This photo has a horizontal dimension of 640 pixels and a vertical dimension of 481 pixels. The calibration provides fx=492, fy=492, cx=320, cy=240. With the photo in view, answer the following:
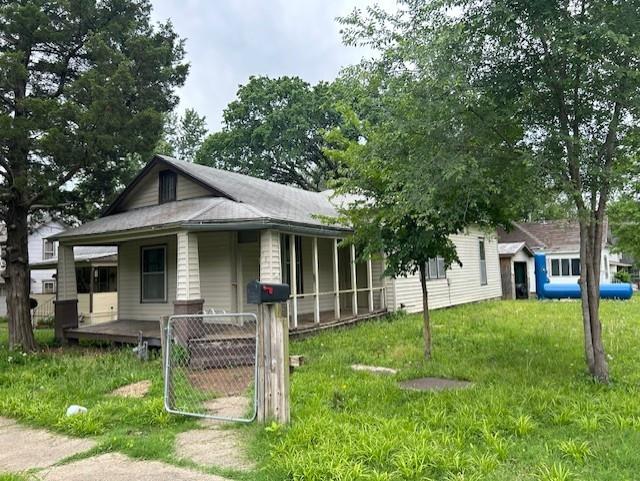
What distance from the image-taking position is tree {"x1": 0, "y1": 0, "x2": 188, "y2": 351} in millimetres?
9234

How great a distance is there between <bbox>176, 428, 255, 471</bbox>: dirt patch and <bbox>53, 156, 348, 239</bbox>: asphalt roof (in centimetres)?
484

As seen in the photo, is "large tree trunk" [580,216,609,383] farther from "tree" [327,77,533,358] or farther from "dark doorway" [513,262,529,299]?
"dark doorway" [513,262,529,299]

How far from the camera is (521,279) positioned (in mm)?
22484

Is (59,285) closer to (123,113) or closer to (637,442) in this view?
(123,113)

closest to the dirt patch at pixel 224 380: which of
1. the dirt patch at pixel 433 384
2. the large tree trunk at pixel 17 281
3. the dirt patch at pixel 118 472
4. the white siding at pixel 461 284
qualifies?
the dirt patch at pixel 433 384

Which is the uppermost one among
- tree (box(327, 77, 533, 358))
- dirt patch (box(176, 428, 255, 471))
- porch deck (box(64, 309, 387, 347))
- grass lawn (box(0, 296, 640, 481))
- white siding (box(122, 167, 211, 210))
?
white siding (box(122, 167, 211, 210))

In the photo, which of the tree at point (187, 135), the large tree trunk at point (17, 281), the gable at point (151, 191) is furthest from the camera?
the tree at point (187, 135)

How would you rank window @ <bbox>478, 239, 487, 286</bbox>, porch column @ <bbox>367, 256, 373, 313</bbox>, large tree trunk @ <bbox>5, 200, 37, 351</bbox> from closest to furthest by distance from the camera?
1. large tree trunk @ <bbox>5, 200, 37, 351</bbox>
2. porch column @ <bbox>367, 256, 373, 313</bbox>
3. window @ <bbox>478, 239, 487, 286</bbox>

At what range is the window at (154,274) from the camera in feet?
40.3

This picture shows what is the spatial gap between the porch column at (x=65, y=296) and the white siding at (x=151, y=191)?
1.96 m

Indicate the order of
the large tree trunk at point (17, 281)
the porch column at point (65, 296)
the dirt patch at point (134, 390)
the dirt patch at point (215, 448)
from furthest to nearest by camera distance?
the porch column at point (65, 296), the large tree trunk at point (17, 281), the dirt patch at point (134, 390), the dirt patch at point (215, 448)

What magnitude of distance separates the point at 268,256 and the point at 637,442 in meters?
6.46

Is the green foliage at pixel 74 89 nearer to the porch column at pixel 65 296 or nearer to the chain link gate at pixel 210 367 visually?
the porch column at pixel 65 296

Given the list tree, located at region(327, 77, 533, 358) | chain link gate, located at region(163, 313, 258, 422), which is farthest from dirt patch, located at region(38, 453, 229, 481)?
tree, located at region(327, 77, 533, 358)
